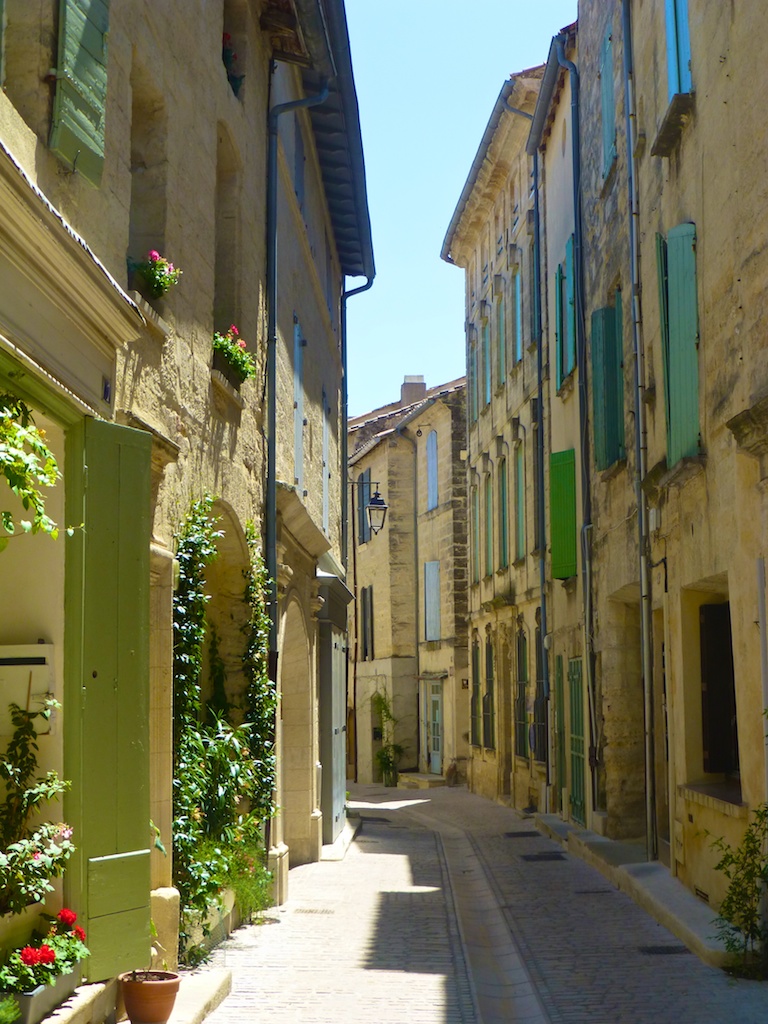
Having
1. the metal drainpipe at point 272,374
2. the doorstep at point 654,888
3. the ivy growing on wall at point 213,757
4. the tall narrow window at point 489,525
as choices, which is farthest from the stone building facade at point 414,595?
the ivy growing on wall at point 213,757

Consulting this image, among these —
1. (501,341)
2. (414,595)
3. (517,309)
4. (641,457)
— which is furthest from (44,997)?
(414,595)

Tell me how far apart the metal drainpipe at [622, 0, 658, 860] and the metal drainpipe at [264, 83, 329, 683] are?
308 centimetres

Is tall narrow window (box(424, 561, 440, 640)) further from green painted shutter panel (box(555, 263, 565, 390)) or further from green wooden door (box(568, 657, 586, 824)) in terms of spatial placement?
green wooden door (box(568, 657, 586, 824))

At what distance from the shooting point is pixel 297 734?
12.4 metres

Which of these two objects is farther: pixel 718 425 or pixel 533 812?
pixel 533 812

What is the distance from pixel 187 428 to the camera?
7793 millimetres

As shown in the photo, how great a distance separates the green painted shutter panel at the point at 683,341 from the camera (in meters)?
9.19

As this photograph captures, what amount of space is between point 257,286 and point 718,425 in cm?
380

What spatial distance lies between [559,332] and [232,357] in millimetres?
7574

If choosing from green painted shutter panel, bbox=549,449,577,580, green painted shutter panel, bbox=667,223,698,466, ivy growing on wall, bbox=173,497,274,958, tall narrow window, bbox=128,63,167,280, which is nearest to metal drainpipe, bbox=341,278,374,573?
green painted shutter panel, bbox=549,449,577,580

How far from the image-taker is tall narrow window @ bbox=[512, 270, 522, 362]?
19797 mm

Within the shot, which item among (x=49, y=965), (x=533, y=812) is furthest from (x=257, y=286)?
(x=533, y=812)

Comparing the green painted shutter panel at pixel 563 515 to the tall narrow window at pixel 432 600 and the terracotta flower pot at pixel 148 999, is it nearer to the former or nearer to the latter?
the terracotta flower pot at pixel 148 999

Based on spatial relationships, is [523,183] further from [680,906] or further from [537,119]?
[680,906]
